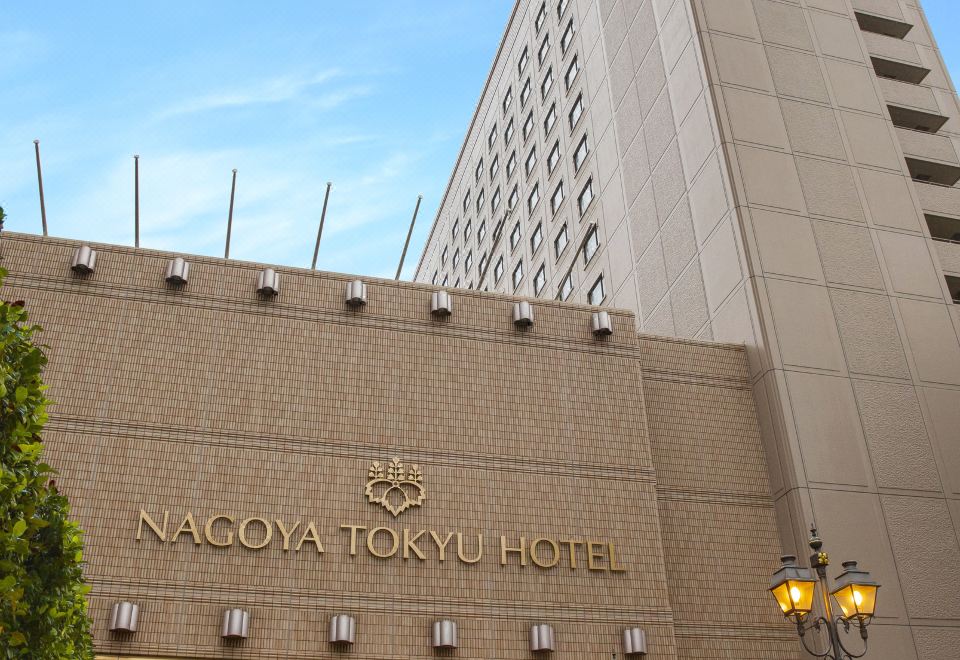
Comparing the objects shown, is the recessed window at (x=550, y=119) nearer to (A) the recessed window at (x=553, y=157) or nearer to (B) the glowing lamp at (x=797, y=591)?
(A) the recessed window at (x=553, y=157)

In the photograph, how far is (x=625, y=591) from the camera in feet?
53.7

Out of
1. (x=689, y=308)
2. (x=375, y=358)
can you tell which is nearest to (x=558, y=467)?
(x=375, y=358)

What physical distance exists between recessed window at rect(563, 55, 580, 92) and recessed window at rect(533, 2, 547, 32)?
5.88 m

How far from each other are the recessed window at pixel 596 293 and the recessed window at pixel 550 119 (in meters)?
10.0

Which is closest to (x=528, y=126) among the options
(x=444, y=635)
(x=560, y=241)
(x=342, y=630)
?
(x=560, y=241)

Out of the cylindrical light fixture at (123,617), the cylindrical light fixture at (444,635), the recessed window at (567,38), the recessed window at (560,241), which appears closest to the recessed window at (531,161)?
the recessed window at (567,38)

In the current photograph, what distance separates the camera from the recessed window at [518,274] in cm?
4041

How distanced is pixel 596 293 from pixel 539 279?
7586mm

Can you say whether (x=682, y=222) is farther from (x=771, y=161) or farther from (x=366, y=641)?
(x=366, y=641)

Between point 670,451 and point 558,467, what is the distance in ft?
8.76

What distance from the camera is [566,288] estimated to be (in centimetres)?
3409

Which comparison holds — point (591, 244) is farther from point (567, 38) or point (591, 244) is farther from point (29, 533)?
point (29, 533)

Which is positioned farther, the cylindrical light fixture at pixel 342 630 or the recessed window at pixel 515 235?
the recessed window at pixel 515 235

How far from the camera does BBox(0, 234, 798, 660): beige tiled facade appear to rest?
15.1 metres
